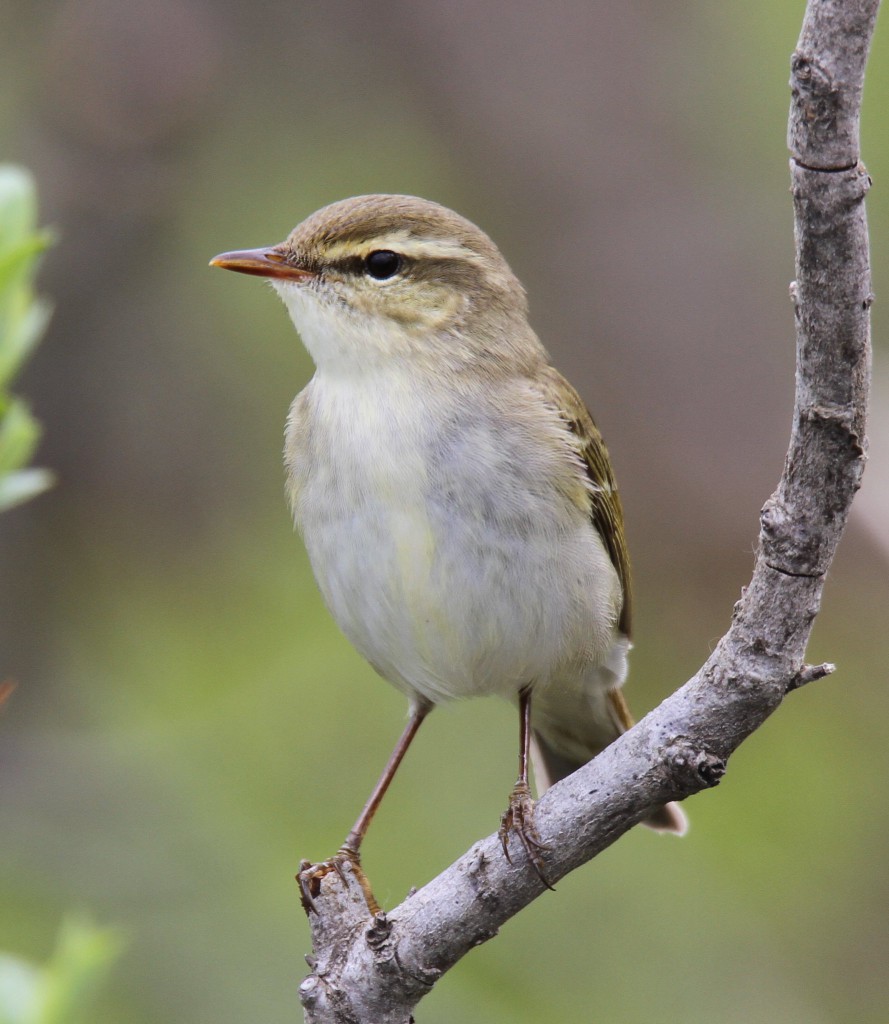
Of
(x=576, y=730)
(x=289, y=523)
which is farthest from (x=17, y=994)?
(x=289, y=523)

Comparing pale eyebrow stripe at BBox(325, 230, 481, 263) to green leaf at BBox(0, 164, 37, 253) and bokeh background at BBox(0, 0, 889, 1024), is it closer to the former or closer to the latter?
green leaf at BBox(0, 164, 37, 253)

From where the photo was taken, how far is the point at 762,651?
2.42 m

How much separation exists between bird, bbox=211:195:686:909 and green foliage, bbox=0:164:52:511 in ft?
3.95

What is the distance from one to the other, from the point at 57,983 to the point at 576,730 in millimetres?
2357

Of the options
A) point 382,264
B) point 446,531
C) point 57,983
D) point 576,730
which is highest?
point 382,264

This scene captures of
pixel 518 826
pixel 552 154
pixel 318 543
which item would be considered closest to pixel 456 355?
pixel 318 543

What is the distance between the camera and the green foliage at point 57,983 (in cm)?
211

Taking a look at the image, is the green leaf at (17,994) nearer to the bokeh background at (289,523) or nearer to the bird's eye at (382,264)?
the bird's eye at (382,264)

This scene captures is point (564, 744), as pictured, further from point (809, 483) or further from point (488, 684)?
point (809, 483)

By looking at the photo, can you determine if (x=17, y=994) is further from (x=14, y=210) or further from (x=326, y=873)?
(x=14, y=210)

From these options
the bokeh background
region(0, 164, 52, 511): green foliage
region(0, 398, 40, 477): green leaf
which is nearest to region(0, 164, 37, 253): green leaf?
region(0, 164, 52, 511): green foliage

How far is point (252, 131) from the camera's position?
6.53m

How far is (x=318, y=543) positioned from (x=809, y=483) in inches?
61.9

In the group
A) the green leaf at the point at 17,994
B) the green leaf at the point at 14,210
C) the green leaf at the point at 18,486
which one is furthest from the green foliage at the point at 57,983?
the green leaf at the point at 14,210
